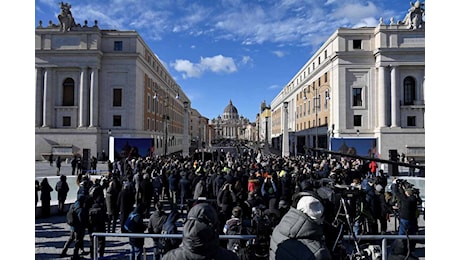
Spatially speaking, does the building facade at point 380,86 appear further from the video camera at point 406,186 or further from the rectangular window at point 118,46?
the video camera at point 406,186

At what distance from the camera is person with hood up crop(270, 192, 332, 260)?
246 cm

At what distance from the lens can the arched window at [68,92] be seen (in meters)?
33.8

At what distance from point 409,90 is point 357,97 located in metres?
5.50

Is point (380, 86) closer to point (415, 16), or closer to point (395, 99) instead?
point (395, 99)

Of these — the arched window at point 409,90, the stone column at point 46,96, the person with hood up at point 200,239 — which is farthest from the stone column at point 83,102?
the arched window at point 409,90

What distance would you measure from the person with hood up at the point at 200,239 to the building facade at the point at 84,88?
1187 inches

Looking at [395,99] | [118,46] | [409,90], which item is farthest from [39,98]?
[409,90]

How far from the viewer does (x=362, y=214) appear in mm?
6438

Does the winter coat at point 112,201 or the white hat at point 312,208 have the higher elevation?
the white hat at point 312,208

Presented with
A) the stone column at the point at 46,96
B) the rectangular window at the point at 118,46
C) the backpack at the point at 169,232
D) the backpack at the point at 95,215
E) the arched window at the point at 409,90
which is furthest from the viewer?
the rectangular window at the point at 118,46

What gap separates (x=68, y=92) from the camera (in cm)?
3394

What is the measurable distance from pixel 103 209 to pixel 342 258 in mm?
5061
